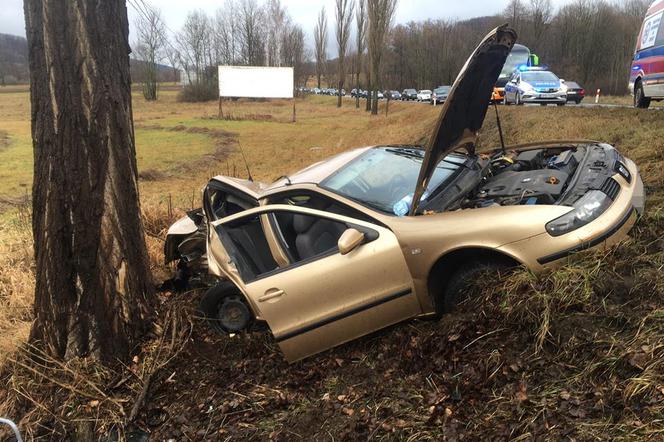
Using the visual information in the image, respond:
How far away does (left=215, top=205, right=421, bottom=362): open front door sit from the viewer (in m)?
3.54

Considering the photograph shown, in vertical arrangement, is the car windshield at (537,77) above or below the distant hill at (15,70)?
below

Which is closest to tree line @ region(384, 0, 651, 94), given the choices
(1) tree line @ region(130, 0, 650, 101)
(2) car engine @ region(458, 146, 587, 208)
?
(1) tree line @ region(130, 0, 650, 101)

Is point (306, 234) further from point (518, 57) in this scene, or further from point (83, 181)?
point (518, 57)

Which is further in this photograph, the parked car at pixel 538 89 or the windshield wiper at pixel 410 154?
the parked car at pixel 538 89

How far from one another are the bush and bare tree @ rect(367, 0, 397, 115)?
31.2m

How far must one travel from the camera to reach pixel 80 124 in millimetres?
3918

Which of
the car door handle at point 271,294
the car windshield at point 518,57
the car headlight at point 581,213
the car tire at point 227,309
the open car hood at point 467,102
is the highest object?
the car windshield at point 518,57

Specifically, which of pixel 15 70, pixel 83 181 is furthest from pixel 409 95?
pixel 15 70

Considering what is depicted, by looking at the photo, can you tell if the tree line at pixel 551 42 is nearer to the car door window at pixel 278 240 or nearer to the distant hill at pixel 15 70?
the distant hill at pixel 15 70

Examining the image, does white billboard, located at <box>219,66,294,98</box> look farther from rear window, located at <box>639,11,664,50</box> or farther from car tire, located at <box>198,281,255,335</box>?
car tire, located at <box>198,281,255,335</box>

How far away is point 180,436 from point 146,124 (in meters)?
36.1

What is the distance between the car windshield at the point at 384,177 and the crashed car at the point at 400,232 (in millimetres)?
16

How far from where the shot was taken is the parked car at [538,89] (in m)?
17.5

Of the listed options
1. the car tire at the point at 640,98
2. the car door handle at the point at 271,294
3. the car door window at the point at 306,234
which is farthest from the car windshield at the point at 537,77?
the car door handle at the point at 271,294
